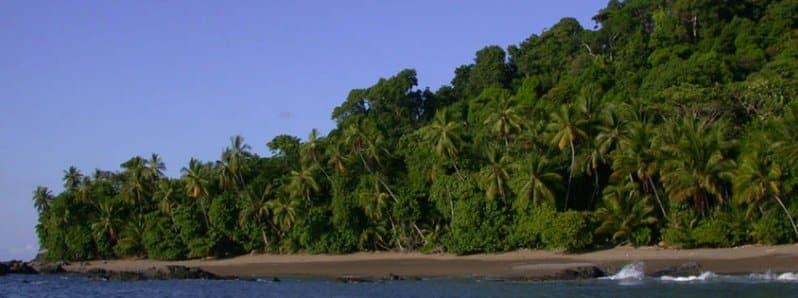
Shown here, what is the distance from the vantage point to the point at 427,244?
208 feet

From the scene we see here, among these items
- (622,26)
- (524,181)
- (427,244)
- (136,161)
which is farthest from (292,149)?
(622,26)

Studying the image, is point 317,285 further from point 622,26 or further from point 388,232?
point 622,26

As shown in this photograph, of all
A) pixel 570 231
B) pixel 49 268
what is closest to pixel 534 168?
pixel 570 231

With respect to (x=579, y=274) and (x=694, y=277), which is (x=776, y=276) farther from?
(x=579, y=274)

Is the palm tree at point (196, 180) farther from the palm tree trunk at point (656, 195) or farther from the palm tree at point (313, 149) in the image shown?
the palm tree trunk at point (656, 195)

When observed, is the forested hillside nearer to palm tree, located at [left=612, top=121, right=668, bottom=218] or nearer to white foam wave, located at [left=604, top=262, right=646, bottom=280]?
palm tree, located at [left=612, top=121, right=668, bottom=218]

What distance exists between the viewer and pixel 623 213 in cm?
5622

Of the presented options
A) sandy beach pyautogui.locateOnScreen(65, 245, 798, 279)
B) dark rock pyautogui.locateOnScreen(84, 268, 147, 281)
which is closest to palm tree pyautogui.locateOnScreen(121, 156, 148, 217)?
sandy beach pyautogui.locateOnScreen(65, 245, 798, 279)

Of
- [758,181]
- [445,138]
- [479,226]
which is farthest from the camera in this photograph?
[445,138]

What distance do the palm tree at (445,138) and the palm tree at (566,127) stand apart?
6.28 metres

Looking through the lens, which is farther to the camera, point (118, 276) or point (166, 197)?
point (166, 197)

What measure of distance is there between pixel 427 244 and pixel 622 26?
35.7 meters

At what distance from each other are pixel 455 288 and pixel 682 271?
36.8 feet

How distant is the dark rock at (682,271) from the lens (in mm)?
46844
